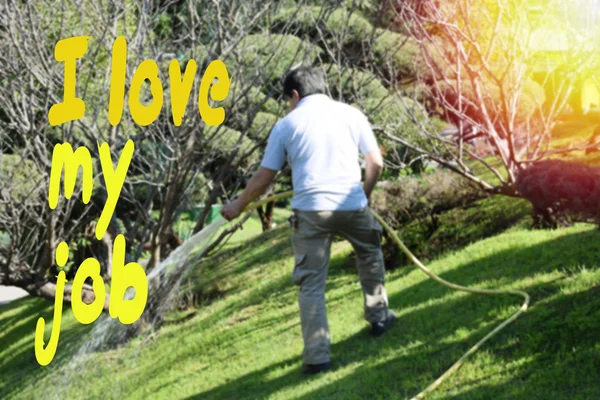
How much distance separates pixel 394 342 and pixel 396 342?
2 centimetres

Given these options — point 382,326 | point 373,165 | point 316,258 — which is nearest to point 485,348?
point 382,326

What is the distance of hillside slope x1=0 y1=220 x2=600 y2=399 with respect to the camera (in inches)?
160

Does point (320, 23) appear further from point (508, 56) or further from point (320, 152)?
point (320, 152)

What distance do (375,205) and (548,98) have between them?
9.41ft

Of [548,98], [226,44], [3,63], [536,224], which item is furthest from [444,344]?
[548,98]

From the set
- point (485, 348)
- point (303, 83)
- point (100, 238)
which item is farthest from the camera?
point (100, 238)

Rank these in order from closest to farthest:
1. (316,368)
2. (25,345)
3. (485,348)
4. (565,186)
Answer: (565,186) → (485,348) → (316,368) → (25,345)

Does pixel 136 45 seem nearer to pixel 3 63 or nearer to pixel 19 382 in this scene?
pixel 3 63

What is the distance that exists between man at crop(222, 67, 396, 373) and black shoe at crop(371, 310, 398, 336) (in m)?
0.48

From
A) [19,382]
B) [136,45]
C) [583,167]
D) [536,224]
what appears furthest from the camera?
[19,382]

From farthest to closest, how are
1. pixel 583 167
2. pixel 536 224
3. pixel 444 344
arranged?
pixel 536 224 < pixel 444 344 < pixel 583 167

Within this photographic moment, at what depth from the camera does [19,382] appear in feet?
26.4

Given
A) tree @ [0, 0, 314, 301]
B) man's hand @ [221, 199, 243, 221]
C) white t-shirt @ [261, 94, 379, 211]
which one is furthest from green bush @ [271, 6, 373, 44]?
man's hand @ [221, 199, 243, 221]

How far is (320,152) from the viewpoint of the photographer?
15.5ft
